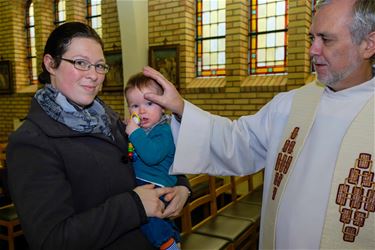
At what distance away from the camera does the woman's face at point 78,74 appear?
1428mm

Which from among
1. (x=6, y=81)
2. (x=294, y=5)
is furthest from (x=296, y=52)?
(x=6, y=81)

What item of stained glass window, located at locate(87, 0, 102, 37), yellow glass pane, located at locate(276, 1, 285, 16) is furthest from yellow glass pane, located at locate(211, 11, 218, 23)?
stained glass window, located at locate(87, 0, 102, 37)

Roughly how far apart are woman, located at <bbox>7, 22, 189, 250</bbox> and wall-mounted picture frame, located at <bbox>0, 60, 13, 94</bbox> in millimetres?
7736

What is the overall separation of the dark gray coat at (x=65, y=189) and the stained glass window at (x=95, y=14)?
20.7 feet

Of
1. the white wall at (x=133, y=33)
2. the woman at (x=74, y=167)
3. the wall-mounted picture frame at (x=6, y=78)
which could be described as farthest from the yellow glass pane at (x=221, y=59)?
the wall-mounted picture frame at (x=6, y=78)

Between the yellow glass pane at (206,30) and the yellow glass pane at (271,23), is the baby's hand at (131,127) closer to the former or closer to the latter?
the yellow glass pane at (271,23)

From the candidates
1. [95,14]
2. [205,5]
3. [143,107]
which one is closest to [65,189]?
[143,107]

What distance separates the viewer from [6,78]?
8383 mm

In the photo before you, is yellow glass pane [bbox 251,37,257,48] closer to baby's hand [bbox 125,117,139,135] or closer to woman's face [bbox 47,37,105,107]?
baby's hand [bbox 125,117,139,135]

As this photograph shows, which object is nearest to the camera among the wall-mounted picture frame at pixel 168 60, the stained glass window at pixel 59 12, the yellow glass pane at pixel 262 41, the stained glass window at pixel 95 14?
the yellow glass pane at pixel 262 41

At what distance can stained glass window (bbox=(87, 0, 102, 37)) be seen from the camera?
7243mm

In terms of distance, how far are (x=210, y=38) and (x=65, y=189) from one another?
5188 millimetres

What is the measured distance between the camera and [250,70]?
19.2 feet

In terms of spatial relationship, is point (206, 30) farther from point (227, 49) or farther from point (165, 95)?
point (165, 95)
